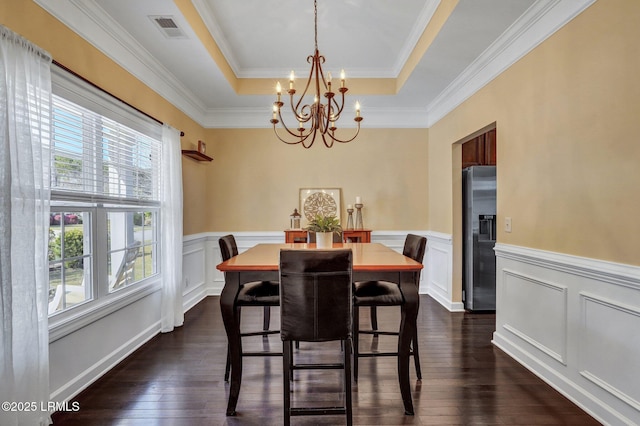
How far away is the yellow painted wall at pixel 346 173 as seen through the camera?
15.5 feet

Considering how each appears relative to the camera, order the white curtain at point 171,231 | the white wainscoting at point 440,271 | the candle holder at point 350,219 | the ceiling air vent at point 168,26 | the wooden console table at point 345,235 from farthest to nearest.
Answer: the candle holder at point 350,219 < the wooden console table at point 345,235 < the white wainscoting at point 440,271 < the white curtain at point 171,231 < the ceiling air vent at point 168,26

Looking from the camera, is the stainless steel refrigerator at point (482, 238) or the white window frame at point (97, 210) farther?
the stainless steel refrigerator at point (482, 238)

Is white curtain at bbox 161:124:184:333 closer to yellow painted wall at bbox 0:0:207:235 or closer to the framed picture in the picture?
yellow painted wall at bbox 0:0:207:235

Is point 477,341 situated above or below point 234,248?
below

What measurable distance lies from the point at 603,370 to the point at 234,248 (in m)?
2.61

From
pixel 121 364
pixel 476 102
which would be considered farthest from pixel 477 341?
pixel 121 364

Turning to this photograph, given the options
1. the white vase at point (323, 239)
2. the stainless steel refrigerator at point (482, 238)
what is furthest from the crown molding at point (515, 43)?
the white vase at point (323, 239)

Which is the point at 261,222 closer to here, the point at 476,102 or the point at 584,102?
the point at 476,102

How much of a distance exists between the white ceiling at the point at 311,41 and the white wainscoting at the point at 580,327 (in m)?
1.64

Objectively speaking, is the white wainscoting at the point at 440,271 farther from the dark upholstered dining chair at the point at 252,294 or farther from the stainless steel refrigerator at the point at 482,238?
the dark upholstered dining chair at the point at 252,294

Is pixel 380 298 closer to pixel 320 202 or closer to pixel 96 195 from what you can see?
pixel 96 195

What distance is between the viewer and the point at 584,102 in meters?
1.96

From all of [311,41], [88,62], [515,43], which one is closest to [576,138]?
[515,43]

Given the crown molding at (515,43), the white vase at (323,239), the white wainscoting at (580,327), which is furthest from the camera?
the white vase at (323,239)
